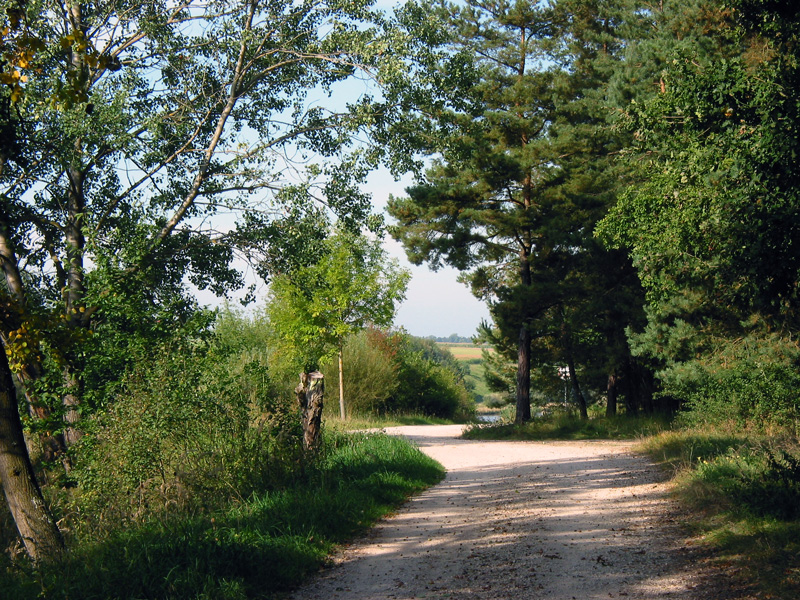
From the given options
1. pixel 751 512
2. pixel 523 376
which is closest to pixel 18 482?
pixel 751 512

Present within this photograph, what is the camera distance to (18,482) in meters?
7.13

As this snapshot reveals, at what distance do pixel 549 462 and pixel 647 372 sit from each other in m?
13.0

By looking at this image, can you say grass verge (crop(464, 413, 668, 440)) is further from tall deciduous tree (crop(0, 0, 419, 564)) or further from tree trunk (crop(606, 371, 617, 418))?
tall deciduous tree (crop(0, 0, 419, 564))

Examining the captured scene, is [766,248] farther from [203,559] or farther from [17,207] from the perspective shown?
[17,207]

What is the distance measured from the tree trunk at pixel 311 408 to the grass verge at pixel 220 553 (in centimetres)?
136

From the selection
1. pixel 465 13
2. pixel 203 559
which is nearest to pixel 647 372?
pixel 465 13

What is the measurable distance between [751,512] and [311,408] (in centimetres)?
625

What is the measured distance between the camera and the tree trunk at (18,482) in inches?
277

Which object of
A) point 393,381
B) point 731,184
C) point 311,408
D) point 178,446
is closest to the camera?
point 731,184

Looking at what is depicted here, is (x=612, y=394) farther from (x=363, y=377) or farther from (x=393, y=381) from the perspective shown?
(x=363, y=377)

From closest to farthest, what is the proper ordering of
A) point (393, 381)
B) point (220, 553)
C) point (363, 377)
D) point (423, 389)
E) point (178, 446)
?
point (220, 553) < point (178, 446) < point (363, 377) < point (393, 381) < point (423, 389)

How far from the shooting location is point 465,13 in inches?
981

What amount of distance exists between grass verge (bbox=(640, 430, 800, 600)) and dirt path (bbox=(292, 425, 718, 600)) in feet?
1.09

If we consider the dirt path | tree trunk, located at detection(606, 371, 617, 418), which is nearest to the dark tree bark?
tree trunk, located at detection(606, 371, 617, 418)
